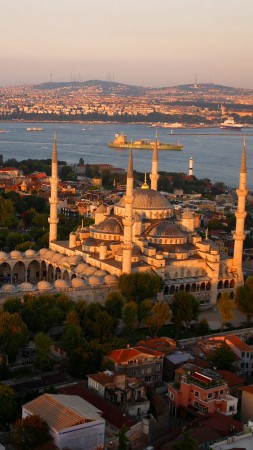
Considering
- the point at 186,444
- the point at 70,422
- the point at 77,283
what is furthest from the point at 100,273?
the point at 186,444

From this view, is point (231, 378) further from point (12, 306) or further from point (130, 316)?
point (12, 306)

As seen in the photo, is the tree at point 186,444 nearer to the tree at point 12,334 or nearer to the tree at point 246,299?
the tree at point 12,334

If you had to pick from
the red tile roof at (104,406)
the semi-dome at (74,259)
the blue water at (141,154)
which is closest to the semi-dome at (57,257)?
the semi-dome at (74,259)

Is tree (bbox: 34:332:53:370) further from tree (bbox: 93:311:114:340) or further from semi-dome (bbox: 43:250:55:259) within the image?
semi-dome (bbox: 43:250:55:259)

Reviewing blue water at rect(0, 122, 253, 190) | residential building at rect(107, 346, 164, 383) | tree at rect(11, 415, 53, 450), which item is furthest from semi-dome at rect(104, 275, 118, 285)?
blue water at rect(0, 122, 253, 190)

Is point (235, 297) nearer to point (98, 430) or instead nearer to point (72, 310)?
point (72, 310)

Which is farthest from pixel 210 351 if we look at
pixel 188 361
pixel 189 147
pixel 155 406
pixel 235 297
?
pixel 189 147
